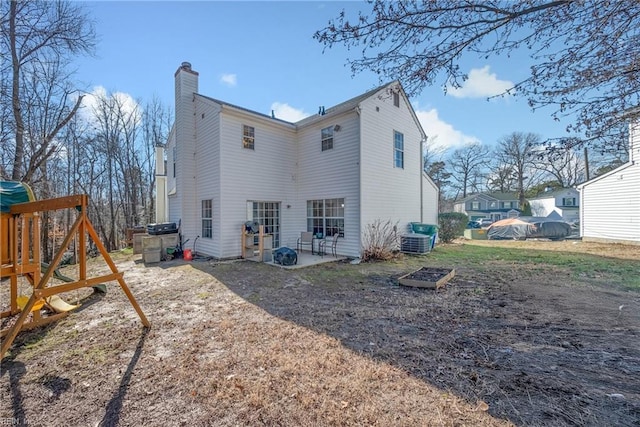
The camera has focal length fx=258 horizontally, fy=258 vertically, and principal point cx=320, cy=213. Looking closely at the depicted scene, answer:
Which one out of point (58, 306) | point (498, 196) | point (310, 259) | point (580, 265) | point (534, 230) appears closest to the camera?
point (58, 306)

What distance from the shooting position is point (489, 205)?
40781 mm

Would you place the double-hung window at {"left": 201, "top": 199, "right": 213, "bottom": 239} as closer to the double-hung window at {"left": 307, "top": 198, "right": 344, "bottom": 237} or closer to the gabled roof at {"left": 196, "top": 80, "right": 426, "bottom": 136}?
the gabled roof at {"left": 196, "top": 80, "right": 426, "bottom": 136}

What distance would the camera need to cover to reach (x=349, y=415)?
6.61ft

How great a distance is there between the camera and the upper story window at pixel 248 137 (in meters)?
9.76

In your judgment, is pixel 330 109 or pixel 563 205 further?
pixel 563 205

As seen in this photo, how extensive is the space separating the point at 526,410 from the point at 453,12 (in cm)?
394

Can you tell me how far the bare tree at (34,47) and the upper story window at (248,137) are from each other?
5.85m

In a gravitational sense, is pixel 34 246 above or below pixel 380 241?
above

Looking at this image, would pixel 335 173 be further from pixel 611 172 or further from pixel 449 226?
pixel 611 172

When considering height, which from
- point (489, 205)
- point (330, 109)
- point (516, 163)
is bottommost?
point (489, 205)

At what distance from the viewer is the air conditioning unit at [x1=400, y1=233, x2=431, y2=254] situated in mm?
10531

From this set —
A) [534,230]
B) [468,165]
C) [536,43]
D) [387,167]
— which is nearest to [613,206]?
[534,230]

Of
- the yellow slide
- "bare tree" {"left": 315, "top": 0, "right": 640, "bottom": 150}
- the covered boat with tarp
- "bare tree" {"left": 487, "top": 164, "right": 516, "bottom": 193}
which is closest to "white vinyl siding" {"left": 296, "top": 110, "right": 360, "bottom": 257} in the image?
"bare tree" {"left": 315, "top": 0, "right": 640, "bottom": 150}

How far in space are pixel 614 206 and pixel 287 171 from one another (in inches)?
701
